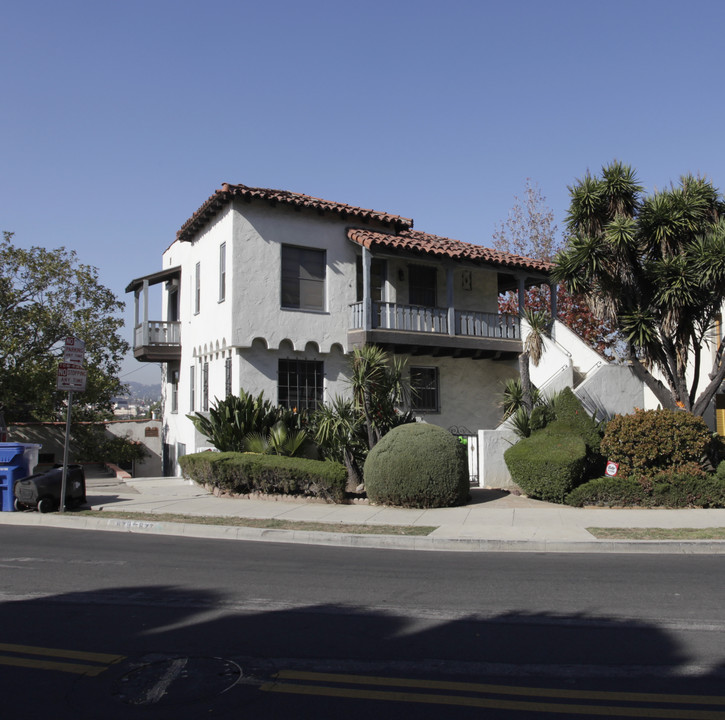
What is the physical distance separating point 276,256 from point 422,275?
5.10 meters

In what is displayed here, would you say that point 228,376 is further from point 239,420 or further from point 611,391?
point 611,391

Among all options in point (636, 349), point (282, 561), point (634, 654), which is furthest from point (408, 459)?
point (634, 654)

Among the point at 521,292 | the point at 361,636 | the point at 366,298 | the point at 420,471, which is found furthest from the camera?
the point at 521,292

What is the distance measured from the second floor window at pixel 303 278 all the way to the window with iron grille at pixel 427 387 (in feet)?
12.4

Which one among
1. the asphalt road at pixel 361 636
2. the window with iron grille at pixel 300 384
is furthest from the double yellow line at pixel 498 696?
the window with iron grille at pixel 300 384

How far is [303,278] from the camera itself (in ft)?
61.9

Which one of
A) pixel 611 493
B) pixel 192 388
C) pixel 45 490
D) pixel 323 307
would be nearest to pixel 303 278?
pixel 323 307

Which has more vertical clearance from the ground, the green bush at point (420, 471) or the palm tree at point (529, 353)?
the palm tree at point (529, 353)

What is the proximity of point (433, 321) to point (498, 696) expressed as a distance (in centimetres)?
1567

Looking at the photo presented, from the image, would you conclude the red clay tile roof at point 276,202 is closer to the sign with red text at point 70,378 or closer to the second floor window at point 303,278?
the second floor window at point 303,278

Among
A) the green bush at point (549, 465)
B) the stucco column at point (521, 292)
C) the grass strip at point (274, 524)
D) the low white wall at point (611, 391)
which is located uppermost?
the stucco column at point (521, 292)

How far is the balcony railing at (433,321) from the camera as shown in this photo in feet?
62.4

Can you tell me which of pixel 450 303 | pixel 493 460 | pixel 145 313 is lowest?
pixel 493 460

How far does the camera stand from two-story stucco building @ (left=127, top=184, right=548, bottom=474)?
18.1 metres
